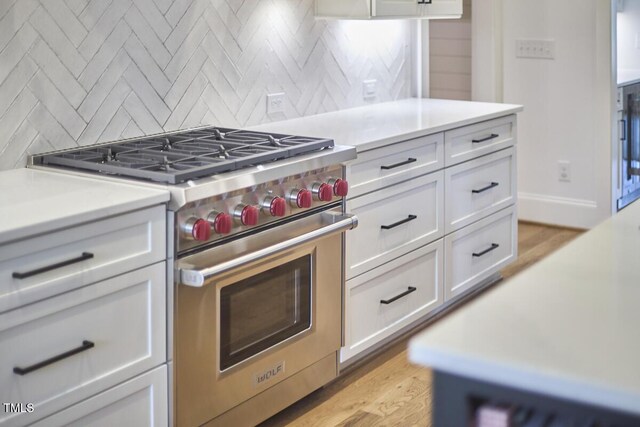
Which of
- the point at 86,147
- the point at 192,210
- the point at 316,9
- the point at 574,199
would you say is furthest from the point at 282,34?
the point at 574,199

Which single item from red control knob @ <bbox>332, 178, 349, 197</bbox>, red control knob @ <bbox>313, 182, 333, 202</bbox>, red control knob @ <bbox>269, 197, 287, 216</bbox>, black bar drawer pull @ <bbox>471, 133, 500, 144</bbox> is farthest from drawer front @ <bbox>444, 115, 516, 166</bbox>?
red control knob @ <bbox>269, 197, 287, 216</bbox>

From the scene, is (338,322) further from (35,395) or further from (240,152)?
(35,395)

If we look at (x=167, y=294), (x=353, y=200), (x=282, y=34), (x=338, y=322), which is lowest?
(x=338, y=322)

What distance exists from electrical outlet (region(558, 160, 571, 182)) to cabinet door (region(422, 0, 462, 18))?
5.33 ft

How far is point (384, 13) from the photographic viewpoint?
3887mm

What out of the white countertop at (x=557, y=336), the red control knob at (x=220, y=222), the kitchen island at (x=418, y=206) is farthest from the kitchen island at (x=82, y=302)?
the white countertop at (x=557, y=336)

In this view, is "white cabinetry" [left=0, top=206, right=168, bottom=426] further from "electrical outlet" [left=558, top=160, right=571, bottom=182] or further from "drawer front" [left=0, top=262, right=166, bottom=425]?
"electrical outlet" [left=558, top=160, right=571, bottom=182]

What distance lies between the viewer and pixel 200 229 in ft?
8.27

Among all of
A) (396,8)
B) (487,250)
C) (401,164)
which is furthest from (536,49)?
(401,164)

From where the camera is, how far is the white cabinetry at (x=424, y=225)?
342 cm

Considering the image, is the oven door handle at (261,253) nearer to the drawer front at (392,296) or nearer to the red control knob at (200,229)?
the red control knob at (200,229)

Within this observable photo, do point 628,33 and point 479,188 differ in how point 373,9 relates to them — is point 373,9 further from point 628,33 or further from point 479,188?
point 628,33

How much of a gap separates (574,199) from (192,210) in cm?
367

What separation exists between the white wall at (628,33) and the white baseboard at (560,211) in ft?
2.89
